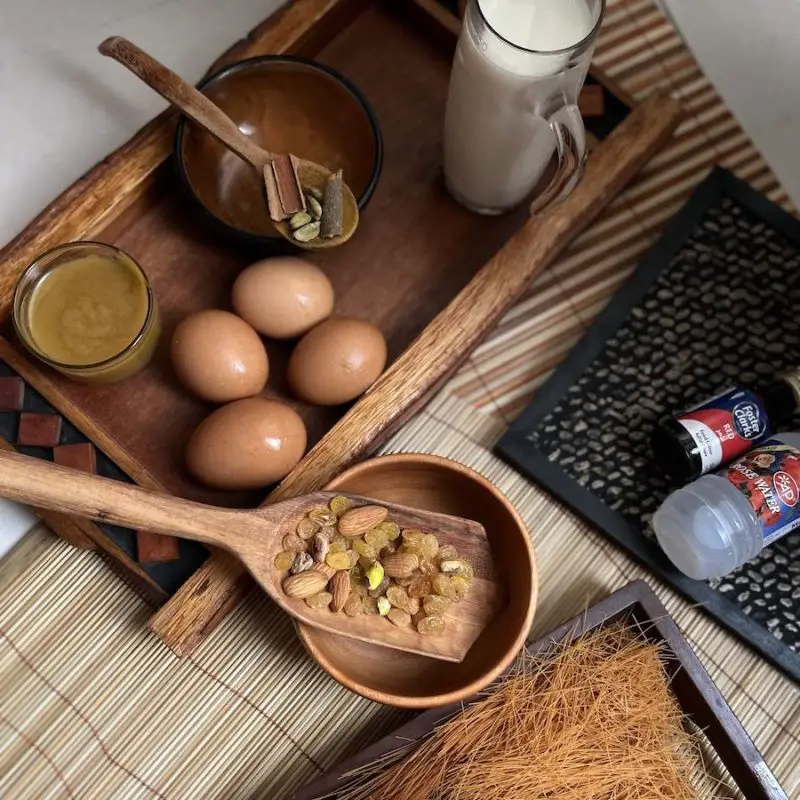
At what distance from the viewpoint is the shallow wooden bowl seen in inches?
31.6

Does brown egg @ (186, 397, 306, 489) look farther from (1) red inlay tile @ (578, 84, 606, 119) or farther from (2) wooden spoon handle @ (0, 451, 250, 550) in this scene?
(1) red inlay tile @ (578, 84, 606, 119)

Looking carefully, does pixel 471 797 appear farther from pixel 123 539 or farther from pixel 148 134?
pixel 148 134

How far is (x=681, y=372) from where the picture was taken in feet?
3.25

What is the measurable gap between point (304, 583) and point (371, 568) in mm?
68

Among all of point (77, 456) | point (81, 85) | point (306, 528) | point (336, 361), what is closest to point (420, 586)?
point (306, 528)

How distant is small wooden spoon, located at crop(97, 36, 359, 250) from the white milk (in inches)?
5.5

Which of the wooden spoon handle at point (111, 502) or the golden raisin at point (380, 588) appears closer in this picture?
the wooden spoon handle at point (111, 502)

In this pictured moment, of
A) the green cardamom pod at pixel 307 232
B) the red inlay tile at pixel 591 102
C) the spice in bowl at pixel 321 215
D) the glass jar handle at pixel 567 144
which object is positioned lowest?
the green cardamom pod at pixel 307 232

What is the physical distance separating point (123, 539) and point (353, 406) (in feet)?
0.83

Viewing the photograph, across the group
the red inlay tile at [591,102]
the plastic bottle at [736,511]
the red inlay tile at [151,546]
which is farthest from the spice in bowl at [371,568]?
the red inlay tile at [591,102]

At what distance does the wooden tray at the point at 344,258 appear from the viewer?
848 millimetres

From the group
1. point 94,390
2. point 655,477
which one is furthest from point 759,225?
point 94,390

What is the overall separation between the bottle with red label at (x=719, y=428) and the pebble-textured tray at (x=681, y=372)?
1.3 inches

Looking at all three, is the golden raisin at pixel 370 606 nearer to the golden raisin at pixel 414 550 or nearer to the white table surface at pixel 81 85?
the golden raisin at pixel 414 550
